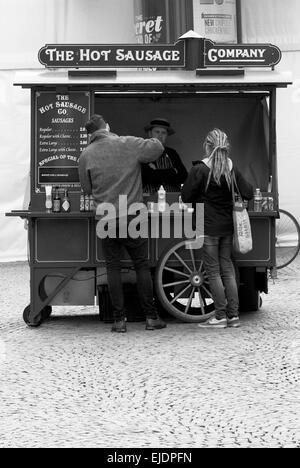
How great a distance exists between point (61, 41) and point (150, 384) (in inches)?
391

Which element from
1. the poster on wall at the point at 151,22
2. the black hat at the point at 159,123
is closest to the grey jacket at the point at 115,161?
the black hat at the point at 159,123

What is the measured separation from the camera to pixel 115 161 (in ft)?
30.9

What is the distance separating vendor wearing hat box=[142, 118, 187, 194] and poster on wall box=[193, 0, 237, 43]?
5.05 meters

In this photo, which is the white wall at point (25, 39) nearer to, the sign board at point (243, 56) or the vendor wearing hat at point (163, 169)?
the vendor wearing hat at point (163, 169)

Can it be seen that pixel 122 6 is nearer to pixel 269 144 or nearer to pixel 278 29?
pixel 278 29

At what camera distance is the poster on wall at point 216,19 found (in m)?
15.6

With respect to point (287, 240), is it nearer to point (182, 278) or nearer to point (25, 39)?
point (25, 39)

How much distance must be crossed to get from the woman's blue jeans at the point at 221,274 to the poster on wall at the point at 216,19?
6.58 m

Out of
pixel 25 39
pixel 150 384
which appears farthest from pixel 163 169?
pixel 25 39

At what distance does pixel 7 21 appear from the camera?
1636 centimetres
